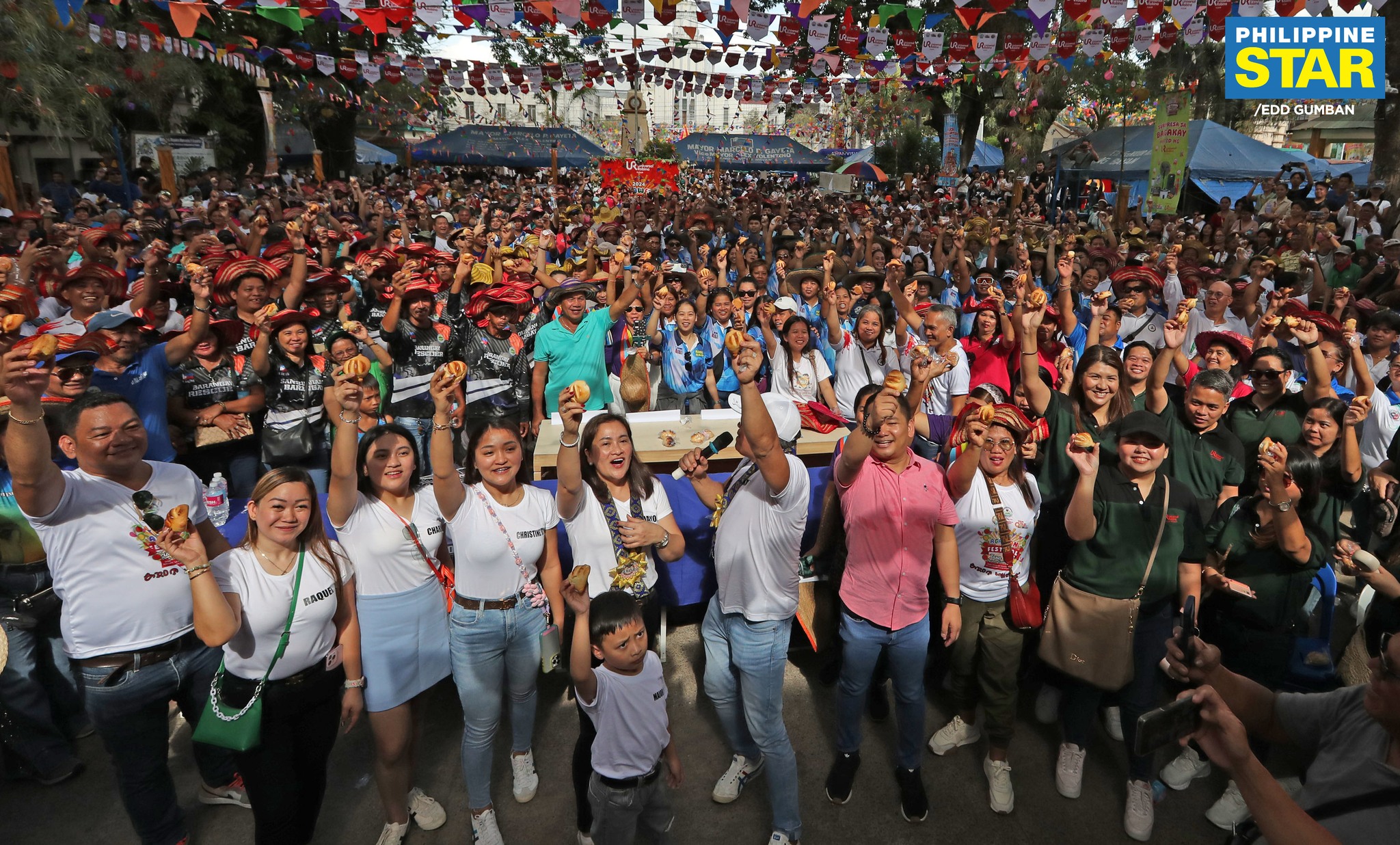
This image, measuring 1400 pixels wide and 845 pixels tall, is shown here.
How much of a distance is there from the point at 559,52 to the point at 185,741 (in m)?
28.5

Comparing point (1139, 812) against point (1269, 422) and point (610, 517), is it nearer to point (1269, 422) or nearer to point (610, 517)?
point (1269, 422)

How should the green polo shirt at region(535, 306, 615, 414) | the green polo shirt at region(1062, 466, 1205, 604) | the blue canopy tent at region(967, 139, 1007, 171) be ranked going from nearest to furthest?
the green polo shirt at region(1062, 466, 1205, 604) < the green polo shirt at region(535, 306, 615, 414) < the blue canopy tent at region(967, 139, 1007, 171)

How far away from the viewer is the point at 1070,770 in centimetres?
359

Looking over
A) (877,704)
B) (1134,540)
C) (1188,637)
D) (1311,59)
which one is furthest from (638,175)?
(1188,637)

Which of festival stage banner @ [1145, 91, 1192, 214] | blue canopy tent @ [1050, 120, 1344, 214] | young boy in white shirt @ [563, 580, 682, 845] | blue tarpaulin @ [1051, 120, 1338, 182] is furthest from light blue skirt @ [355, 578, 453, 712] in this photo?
blue canopy tent @ [1050, 120, 1344, 214]

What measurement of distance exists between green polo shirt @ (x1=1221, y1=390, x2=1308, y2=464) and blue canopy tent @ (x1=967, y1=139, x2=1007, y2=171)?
29.8 metres

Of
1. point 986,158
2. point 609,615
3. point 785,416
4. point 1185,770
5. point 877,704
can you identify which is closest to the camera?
point 609,615

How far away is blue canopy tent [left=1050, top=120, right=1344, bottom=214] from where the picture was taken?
2045 centimetres

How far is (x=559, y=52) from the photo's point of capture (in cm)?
2806

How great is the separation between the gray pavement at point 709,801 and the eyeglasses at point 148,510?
166cm

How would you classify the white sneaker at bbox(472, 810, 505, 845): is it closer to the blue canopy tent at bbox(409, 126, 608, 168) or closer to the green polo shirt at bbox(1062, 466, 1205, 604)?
the green polo shirt at bbox(1062, 466, 1205, 604)

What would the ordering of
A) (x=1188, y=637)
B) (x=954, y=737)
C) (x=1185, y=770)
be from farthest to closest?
(x=954, y=737) < (x=1185, y=770) < (x=1188, y=637)

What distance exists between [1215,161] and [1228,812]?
22.3 meters

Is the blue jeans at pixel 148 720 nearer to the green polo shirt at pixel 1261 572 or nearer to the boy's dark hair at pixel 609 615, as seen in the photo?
the boy's dark hair at pixel 609 615
